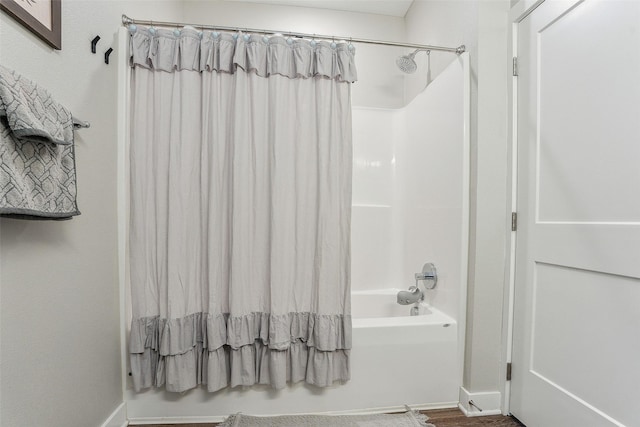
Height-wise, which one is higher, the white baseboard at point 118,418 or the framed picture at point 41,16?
the framed picture at point 41,16

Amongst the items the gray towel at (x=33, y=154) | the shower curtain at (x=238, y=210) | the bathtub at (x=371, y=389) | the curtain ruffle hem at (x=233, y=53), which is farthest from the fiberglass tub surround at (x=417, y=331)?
the gray towel at (x=33, y=154)

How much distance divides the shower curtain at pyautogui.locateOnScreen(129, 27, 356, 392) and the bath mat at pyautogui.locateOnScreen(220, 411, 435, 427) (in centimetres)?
18

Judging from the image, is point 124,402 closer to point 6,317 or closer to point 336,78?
point 6,317

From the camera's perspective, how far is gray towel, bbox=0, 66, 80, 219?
807mm

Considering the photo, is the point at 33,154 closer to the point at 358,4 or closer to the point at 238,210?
the point at 238,210

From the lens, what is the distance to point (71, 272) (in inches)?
47.0

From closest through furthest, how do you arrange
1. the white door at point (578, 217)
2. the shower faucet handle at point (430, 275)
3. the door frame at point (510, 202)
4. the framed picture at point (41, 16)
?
the framed picture at point (41, 16)
the white door at point (578, 217)
the door frame at point (510, 202)
the shower faucet handle at point (430, 275)

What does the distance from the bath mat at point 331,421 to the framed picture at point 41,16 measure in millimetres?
1768

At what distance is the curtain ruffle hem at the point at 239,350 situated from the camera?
1.50 metres

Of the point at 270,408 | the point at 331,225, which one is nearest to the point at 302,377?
the point at 270,408

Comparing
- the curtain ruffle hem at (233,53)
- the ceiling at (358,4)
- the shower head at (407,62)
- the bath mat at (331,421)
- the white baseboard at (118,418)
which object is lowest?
the bath mat at (331,421)

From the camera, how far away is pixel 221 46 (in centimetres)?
154

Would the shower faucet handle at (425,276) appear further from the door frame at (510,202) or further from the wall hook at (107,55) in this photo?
the wall hook at (107,55)

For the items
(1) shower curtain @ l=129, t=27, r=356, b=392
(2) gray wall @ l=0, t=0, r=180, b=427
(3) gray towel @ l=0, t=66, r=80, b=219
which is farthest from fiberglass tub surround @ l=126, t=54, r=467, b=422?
(3) gray towel @ l=0, t=66, r=80, b=219
